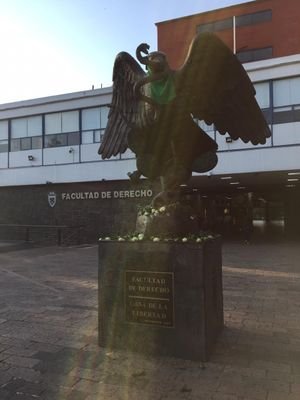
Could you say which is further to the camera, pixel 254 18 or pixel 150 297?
pixel 254 18

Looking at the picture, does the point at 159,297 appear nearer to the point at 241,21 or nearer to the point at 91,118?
the point at 91,118

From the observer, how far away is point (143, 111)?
5.14 metres

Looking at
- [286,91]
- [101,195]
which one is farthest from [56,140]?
[286,91]

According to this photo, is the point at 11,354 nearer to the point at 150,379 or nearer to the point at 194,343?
the point at 150,379

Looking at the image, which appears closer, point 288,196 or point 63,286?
point 63,286

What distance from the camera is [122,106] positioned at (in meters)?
5.28

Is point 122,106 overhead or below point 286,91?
below

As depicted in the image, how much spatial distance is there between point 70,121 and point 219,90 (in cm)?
1896

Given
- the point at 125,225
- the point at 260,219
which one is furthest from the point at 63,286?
the point at 260,219

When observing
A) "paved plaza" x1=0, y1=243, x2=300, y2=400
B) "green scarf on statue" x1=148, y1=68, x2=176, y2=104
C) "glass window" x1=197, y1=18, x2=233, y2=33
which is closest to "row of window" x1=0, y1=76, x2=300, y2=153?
"paved plaza" x1=0, y1=243, x2=300, y2=400

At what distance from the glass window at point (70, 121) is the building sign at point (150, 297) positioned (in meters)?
18.8

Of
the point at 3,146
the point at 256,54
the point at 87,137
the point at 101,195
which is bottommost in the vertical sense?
the point at 101,195

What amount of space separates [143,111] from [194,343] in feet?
8.80

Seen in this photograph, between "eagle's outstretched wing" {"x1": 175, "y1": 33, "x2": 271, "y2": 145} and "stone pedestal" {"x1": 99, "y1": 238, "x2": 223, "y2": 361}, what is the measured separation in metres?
1.47
